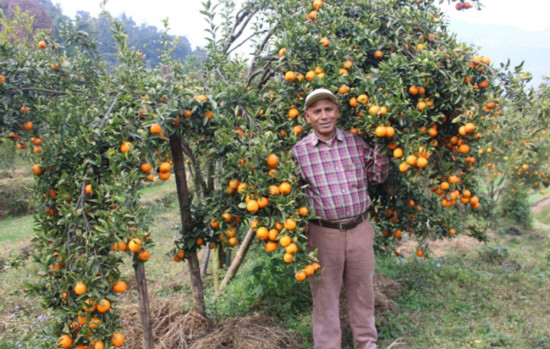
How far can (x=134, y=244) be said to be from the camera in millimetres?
1721

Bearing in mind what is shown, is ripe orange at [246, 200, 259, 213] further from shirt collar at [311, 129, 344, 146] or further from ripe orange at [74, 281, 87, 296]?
ripe orange at [74, 281, 87, 296]

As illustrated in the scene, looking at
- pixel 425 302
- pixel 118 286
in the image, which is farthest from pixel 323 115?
pixel 425 302

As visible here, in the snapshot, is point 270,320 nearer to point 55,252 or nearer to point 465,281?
point 55,252

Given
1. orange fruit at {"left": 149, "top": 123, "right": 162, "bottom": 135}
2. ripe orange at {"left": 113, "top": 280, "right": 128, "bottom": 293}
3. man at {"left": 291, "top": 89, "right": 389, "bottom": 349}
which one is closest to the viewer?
ripe orange at {"left": 113, "top": 280, "right": 128, "bottom": 293}

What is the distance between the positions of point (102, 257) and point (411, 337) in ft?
8.46

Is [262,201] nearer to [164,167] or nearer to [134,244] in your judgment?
[164,167]

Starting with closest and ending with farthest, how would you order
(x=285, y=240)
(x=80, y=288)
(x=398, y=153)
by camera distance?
1. (x=80, y=288)
2. (x=285, y=240)
3. (x=398, y=153)

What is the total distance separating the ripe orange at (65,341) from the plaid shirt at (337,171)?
1.47 meters

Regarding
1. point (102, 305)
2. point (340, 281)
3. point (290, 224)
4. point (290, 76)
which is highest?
point (290, 76)

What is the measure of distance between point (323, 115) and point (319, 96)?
0.12 meters

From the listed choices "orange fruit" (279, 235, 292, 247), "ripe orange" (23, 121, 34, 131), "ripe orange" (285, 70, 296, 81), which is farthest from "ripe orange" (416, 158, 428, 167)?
"ripe orange" (23, 121, 34, 131)

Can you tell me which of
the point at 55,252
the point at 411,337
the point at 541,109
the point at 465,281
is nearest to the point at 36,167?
the point at 55,252

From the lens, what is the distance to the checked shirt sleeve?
2537mm

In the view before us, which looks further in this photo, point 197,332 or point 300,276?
point 197,332
